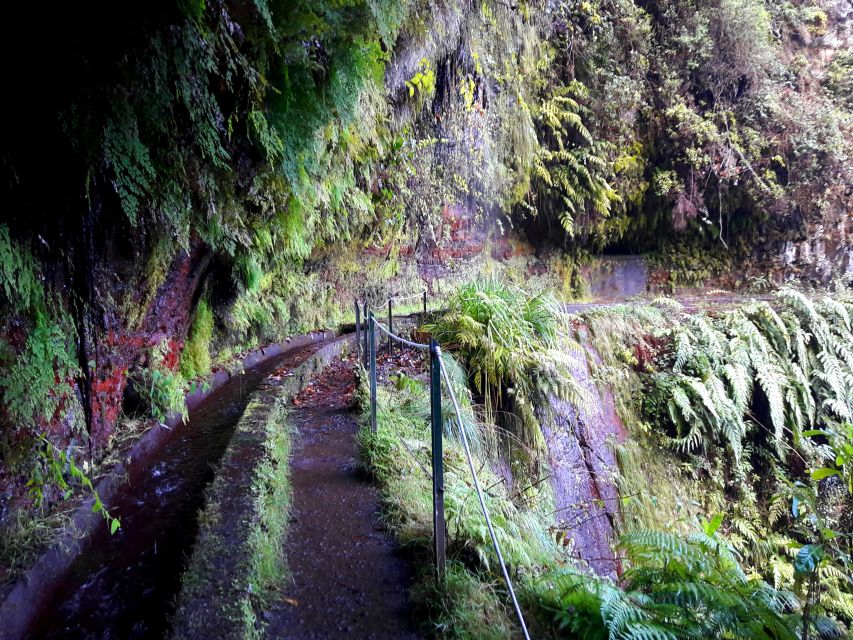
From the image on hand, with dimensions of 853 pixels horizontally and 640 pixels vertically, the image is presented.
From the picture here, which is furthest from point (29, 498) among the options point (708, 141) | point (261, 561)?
point (708, 141)

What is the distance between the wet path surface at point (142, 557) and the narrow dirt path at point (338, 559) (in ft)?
1.85

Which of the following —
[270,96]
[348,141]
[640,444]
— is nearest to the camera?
[270,96]

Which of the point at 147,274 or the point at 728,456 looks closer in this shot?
the point at 147,274

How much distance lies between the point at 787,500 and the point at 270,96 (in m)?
8.08

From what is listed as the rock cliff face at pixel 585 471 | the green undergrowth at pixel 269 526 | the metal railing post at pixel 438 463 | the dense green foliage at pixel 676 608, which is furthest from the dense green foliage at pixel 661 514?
the green undergrowth at pixel 269 526

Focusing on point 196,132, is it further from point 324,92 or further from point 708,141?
point 708,141

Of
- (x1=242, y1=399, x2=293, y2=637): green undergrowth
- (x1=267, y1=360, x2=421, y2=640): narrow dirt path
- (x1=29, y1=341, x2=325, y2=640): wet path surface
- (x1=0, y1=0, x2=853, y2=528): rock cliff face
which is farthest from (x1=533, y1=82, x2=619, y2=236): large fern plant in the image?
(x1=29, y1=341, x2=325, y2=640): wet path surface

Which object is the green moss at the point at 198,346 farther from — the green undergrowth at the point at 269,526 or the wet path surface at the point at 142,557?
the green undergrowth at the point at 269,526

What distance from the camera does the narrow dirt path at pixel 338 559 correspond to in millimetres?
2105

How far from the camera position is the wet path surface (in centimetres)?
223

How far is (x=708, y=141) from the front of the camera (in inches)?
477

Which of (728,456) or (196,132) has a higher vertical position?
(196,132)

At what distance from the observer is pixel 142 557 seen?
8.90ft

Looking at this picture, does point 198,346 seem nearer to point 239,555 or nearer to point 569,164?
point 239,555
